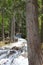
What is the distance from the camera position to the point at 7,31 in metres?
24.8

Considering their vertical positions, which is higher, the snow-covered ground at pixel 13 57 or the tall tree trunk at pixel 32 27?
the tall tree trunk at pixel 32 27

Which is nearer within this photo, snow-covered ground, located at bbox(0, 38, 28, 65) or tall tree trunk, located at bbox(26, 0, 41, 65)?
tall tree trunk, located at bbox(26, 0, 41, 65)

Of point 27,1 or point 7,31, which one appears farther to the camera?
point 7,31

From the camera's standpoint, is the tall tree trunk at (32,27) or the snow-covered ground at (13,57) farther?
the snow-covered ground at (13,57)

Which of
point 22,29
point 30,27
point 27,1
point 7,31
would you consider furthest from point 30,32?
point 22,29

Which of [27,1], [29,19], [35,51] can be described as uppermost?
[27,1]

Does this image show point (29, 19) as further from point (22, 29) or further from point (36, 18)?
point (22, 29)

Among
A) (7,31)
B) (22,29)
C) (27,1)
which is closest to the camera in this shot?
(27,1)

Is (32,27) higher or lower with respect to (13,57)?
higher

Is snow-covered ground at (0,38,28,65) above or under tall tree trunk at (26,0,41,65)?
under

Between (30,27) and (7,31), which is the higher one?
(30,27)

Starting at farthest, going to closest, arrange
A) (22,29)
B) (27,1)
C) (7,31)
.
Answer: (22,29), (7,31), (27,1)

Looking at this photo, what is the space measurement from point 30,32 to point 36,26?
0.73 feet

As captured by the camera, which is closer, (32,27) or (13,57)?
(32,27)
